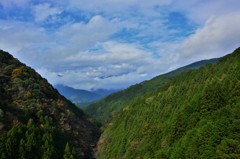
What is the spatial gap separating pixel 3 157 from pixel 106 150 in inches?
2804

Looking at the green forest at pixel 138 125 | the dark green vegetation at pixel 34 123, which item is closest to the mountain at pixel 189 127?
the green forest at pixel 138 125

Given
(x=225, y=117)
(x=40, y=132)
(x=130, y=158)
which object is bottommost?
(x=130, y=158)

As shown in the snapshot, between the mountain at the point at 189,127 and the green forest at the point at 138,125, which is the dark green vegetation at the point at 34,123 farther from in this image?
the mountain at the point at 189,127

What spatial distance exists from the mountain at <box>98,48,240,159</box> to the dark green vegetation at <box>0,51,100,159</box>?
19.3 metres

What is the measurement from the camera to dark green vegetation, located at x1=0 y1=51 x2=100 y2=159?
129125 millimetres

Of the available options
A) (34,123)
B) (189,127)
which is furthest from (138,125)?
(189,127)

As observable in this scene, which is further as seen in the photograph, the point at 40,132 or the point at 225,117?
the point at 40,132

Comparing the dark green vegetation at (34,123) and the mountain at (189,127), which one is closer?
the mountain at (189,127)

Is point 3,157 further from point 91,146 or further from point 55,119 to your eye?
point 91,146

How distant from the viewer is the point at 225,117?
102 m

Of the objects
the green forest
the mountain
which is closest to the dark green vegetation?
the green forest

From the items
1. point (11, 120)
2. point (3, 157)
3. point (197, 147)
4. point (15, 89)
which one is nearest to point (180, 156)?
point (197, 147)

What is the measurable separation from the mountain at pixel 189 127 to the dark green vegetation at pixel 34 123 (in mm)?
19303

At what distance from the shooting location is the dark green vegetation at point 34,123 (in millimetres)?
129125
